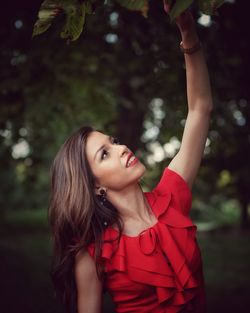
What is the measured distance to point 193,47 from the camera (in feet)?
7.99

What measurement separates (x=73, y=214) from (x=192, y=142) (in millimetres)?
920

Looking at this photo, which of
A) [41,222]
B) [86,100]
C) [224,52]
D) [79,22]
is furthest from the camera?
[41,222]

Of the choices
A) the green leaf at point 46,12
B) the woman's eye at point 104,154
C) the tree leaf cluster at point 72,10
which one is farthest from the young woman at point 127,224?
the green leaf at point 46,12

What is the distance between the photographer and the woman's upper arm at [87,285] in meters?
2.52

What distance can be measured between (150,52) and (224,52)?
1.02m

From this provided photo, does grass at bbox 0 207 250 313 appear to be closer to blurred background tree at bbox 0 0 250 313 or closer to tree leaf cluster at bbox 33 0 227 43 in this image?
blurred background tree at bbox 0 0 250 313

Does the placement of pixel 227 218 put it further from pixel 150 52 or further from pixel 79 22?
pixel 79 22

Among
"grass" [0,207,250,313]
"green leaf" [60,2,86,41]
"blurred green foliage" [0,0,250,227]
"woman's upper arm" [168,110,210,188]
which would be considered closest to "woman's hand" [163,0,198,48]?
"woman's upper arm" [168,110,210,188]

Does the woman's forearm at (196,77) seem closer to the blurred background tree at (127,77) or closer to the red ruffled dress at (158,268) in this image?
the red ruffled dress at (158,268)

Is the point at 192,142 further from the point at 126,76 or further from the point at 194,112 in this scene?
the point at 126,76

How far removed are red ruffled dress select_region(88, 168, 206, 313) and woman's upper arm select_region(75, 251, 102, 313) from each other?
0.07 metres

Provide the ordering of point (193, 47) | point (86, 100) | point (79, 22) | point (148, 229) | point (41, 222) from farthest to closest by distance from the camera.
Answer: point (41, 222), point (86, 100), point (148, 229), point (193, 47), point (79, 22)

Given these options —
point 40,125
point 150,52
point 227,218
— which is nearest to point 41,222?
point 227,218

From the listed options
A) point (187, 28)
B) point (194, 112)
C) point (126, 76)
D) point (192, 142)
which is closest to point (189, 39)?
point (187, 28)
